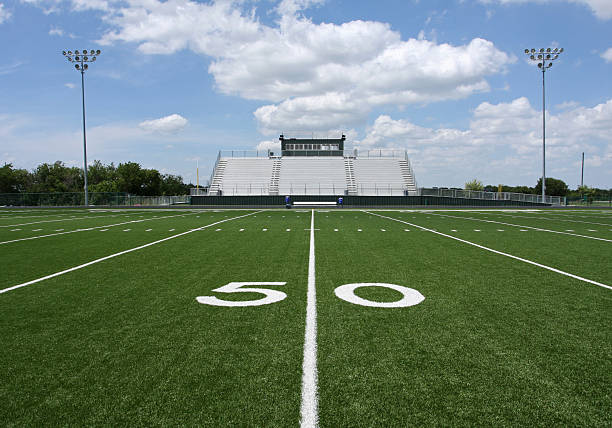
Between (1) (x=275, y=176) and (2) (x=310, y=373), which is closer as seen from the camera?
(2) (x=310, y=373)

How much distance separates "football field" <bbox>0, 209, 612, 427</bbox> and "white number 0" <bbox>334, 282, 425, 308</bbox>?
0.04 metres

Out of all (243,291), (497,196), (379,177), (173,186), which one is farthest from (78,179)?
(243,291)

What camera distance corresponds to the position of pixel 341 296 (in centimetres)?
539

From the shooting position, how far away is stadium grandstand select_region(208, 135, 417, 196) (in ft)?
174

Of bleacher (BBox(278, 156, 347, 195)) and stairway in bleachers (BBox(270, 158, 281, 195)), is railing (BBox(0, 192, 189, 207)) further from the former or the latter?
bleacher (BBox(278, 156, 347, 195))

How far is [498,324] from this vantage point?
4238 millimetres

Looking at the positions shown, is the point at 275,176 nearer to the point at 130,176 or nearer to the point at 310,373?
the point at 130,176

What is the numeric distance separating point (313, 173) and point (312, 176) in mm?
1022

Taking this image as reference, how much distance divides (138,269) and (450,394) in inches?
245

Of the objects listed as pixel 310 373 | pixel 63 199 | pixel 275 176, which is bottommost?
pixel 310 373

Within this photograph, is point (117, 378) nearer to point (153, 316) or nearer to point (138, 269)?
point (153, 316)

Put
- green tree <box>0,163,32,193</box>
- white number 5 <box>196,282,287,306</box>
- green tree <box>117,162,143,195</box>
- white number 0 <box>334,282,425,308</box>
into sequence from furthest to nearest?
green tree <box>117,162,143,195</box>
green tree <box>0,163,32,193</box>
white number 5 <box>196,282,287,306</box>
white number 0 <box>334,282,425,308</box>

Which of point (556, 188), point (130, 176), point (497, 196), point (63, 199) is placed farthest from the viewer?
point (556, 188)

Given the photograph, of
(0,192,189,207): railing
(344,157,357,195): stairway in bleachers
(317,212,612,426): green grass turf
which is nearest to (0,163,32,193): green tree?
(0,192,189,207): railing
